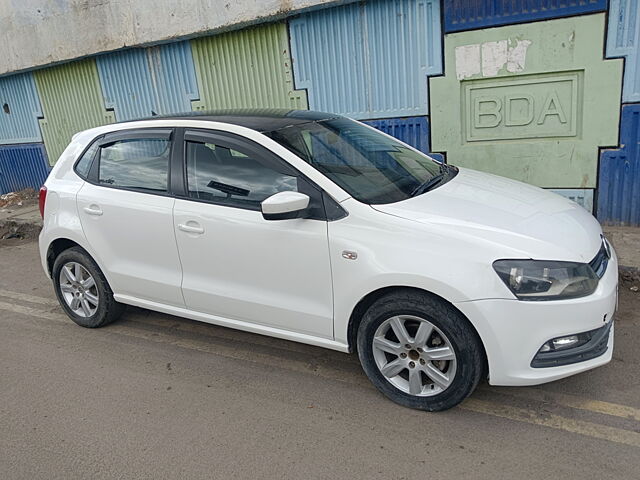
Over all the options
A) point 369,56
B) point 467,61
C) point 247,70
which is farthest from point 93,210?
point 467,61

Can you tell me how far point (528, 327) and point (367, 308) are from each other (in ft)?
2.91

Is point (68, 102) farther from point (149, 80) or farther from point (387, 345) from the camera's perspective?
point (387, 345)

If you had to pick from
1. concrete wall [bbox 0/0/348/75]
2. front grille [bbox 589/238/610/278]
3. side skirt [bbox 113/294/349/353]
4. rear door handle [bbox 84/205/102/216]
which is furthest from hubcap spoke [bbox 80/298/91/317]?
concrete wall [bbox 0/0/348/75]

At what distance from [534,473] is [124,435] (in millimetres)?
2225

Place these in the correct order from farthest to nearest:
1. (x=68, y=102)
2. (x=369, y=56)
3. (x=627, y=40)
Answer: (x=68, y=102) → (x=369, y=56) → (x=627, y=40)

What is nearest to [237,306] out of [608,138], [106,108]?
[608,138]

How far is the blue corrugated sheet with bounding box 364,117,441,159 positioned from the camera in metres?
6.36

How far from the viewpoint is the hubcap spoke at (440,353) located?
9.25 feet

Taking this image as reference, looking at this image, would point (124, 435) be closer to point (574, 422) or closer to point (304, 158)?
point (304, 158)

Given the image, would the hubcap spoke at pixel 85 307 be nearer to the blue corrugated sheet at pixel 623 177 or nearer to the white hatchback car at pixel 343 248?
the white hatchback car at pixel 343 248

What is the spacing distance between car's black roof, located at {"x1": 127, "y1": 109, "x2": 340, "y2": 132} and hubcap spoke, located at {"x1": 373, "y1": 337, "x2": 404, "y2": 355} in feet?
5.06

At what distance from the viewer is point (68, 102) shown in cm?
969

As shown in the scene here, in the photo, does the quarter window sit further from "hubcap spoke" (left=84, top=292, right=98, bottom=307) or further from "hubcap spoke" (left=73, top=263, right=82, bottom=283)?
"hubcap spoke" (left=84, top=292, right=98, bottom=307)

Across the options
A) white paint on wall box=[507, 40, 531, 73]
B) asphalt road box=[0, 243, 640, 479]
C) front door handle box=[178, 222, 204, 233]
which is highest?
white paint on wall box=[507, 40, 531, 73]
